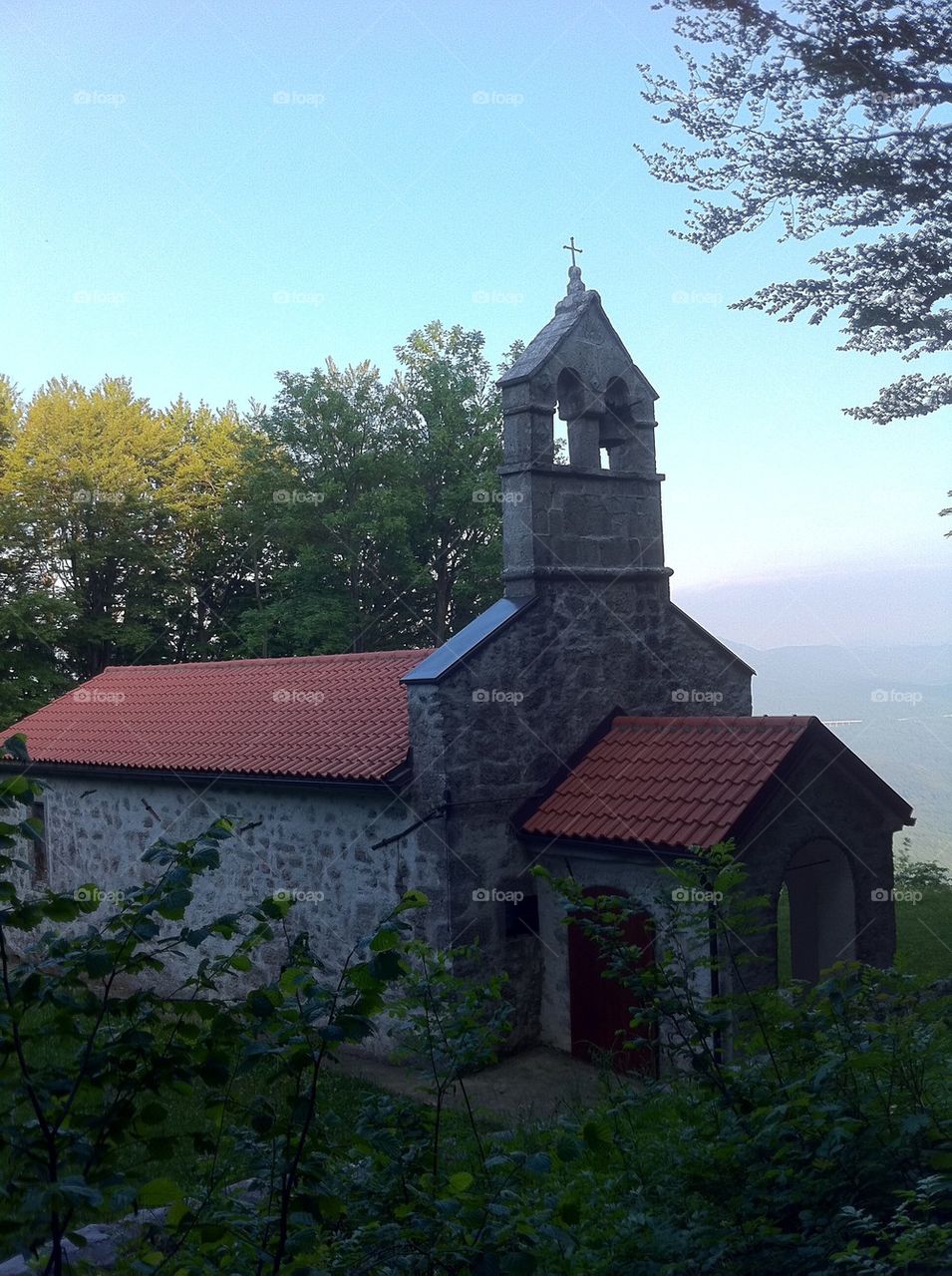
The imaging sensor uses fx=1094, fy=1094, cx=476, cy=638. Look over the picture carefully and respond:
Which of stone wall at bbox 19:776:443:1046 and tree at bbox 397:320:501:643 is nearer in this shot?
stone wall at bbox 19:776:443:1046

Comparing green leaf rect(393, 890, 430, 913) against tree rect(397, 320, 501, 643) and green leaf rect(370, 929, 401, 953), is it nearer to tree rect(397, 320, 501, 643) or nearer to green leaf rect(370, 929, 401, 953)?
green leaf rect(370, 929, 401, 953)

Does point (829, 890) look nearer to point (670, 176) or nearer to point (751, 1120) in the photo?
point (751, 1120)

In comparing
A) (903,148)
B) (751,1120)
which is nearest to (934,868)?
(903,148)

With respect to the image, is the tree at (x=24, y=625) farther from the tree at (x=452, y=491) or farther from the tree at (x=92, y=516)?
the tree at (x=452, y=491)

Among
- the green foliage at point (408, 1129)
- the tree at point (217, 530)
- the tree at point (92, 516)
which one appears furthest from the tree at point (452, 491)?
the green foliage at point (408, 1129)

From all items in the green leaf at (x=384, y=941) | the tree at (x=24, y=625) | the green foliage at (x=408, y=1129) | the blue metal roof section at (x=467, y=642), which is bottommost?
the green foliage at (x=408, y=1129)

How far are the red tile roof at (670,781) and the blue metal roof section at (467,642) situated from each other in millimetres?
1725

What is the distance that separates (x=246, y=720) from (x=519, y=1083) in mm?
6087

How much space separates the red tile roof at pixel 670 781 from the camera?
9492 millimetres

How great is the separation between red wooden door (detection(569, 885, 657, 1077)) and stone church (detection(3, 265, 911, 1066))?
3 centimetres

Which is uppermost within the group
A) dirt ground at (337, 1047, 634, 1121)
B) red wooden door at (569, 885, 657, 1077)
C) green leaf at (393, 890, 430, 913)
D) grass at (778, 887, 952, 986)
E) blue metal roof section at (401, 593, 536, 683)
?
blue metal roof section at (401, 593, 536, 683)

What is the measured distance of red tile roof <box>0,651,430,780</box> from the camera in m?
11.6

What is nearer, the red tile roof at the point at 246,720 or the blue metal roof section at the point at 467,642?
the blue metal roof section at the point at 467,642

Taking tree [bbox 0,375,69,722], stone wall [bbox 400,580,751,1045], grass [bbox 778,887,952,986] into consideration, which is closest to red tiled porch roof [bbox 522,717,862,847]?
stone wall [bbox 400,580,751,1045]
